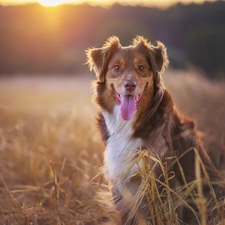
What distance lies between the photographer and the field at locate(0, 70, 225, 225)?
426 cm

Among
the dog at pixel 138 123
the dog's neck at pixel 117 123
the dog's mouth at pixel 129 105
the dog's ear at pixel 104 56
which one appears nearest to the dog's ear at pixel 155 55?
the dog at pixel 138 123

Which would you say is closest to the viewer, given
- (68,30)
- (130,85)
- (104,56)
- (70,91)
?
(130,85)

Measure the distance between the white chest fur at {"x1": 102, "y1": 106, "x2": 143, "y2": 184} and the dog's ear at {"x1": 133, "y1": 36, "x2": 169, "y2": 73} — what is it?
55 cm

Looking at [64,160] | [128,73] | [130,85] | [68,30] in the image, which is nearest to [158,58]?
[128,73]

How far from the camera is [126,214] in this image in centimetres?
436

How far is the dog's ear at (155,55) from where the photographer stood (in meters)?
4.41

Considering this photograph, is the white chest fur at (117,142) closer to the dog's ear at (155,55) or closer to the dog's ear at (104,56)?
the dog's ear at (104,56)

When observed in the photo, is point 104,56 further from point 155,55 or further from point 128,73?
point 155,55

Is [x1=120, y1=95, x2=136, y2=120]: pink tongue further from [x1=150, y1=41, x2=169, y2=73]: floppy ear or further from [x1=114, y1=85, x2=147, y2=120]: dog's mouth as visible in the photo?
[x1=150, y1=41, x2=169, y2=73]: floppy ear

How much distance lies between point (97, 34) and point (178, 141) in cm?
2044

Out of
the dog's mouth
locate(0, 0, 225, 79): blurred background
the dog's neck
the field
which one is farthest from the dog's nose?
locate(0, 0, 225, 79): blurred background

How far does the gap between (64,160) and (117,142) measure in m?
0.56

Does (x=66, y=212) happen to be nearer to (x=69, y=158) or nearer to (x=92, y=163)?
(x=92, y=163)

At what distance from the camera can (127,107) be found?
14.1ft
